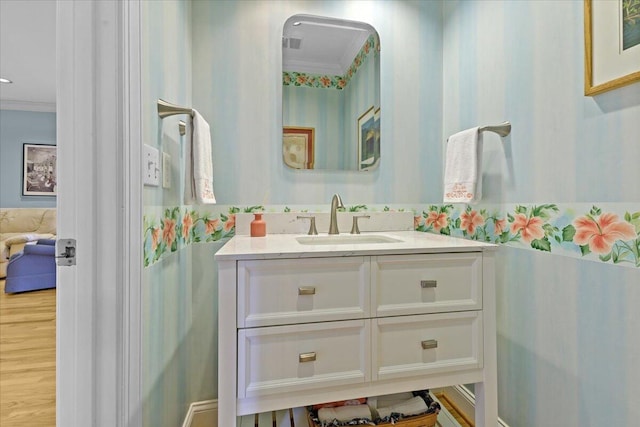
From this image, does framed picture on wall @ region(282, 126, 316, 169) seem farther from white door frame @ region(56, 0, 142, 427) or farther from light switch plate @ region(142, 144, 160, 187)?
white door frame @ region(56, 0, 142, 427)

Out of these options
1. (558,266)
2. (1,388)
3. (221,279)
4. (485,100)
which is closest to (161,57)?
(221,279)

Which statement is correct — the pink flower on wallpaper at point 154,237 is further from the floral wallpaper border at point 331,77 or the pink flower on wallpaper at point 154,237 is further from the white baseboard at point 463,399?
the white baseboard at point 463,399

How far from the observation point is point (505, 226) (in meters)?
1.40

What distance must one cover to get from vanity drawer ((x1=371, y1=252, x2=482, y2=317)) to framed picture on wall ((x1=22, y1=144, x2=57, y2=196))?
5623mm

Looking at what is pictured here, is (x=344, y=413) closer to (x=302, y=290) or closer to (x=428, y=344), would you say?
(x=428, y=344)

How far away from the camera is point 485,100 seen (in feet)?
4.90

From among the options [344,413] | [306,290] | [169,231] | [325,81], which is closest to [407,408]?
[344,413]

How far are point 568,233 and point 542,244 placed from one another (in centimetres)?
12

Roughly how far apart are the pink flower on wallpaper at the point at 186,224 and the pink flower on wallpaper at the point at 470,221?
1349 mm

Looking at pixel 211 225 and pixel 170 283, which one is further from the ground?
pixel 211 225

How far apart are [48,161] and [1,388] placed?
13.6ft

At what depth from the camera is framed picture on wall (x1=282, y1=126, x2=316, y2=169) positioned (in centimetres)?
162

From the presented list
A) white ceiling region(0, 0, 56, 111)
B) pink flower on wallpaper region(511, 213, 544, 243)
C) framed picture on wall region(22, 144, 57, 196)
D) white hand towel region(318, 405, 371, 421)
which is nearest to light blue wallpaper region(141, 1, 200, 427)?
white hand towel region(318, 405, 371, 421)

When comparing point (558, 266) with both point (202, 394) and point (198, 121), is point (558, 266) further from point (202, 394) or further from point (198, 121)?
point (202, 394)
